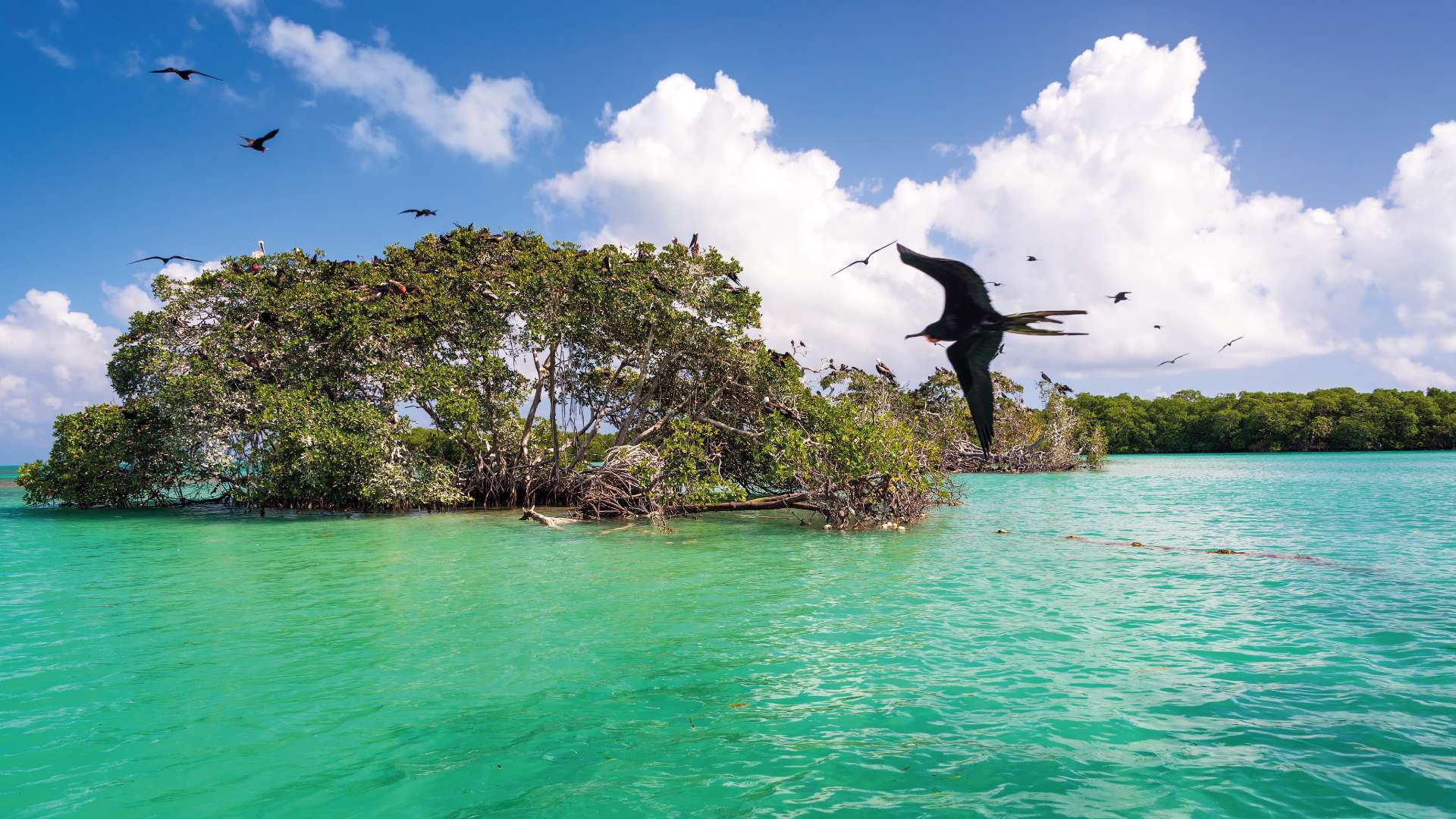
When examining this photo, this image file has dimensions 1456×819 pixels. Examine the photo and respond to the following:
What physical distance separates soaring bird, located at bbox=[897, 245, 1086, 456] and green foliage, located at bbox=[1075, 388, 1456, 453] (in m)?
59.0

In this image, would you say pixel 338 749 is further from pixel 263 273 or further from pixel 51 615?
pixel 263 273

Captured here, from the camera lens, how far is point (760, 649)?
8.08m

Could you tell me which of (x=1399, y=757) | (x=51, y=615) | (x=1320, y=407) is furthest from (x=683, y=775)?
(x=1320, y=407)

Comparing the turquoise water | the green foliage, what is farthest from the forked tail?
the green foliage

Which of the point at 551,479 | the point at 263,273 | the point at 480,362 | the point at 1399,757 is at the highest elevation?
the point at 263,273

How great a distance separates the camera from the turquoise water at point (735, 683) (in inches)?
197

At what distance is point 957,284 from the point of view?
5.28m

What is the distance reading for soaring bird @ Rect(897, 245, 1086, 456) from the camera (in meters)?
5.05

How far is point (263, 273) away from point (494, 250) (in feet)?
23.2

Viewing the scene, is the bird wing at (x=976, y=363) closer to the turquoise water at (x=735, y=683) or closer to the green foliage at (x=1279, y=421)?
the turquoise water at (x=735, y=683)

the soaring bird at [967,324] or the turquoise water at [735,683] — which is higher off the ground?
the soaring bird at [967,324]

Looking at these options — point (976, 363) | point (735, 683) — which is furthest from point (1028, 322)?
point (735, 683)

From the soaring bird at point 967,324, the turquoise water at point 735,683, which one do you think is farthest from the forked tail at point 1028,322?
the turquoise water at point 735,683

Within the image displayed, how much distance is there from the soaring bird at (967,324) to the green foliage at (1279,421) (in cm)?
5903
